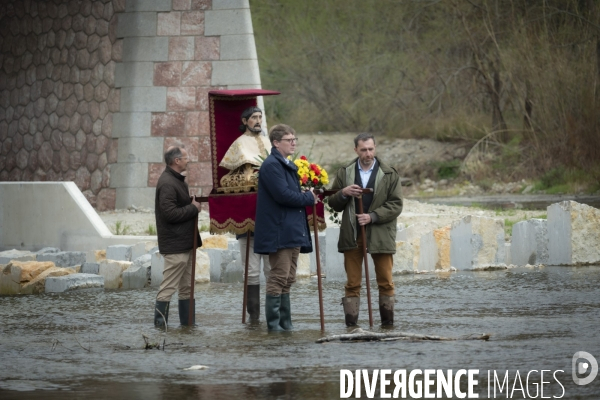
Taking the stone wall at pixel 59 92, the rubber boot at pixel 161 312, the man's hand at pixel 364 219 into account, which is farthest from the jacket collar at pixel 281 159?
the stone wall at pixel 59 92

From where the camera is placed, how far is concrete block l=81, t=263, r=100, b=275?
13.8 metres

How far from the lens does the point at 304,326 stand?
380 inches

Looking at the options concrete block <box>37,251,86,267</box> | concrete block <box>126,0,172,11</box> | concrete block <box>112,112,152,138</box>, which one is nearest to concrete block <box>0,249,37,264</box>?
concrete block <box>37,251,86,267</box>

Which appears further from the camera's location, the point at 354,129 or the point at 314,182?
the point at 354,129

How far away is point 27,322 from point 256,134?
2.66 m

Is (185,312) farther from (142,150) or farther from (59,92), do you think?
(59,92)

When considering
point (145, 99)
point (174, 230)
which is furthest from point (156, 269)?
point (145, 99)

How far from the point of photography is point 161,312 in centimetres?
985

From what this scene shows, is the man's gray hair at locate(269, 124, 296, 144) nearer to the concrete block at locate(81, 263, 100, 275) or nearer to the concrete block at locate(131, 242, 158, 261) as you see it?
the concrete block at locate(81, 263, 100, 275)

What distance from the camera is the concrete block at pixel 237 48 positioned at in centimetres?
1886

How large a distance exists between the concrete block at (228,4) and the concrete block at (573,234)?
703cm

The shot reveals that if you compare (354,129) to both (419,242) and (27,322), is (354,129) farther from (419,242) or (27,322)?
(27,322)

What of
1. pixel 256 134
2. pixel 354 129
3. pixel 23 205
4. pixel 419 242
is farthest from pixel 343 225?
pixel 354 129

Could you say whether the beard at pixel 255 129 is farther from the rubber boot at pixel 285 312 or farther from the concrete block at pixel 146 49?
the concrete block at pixel 146 49
